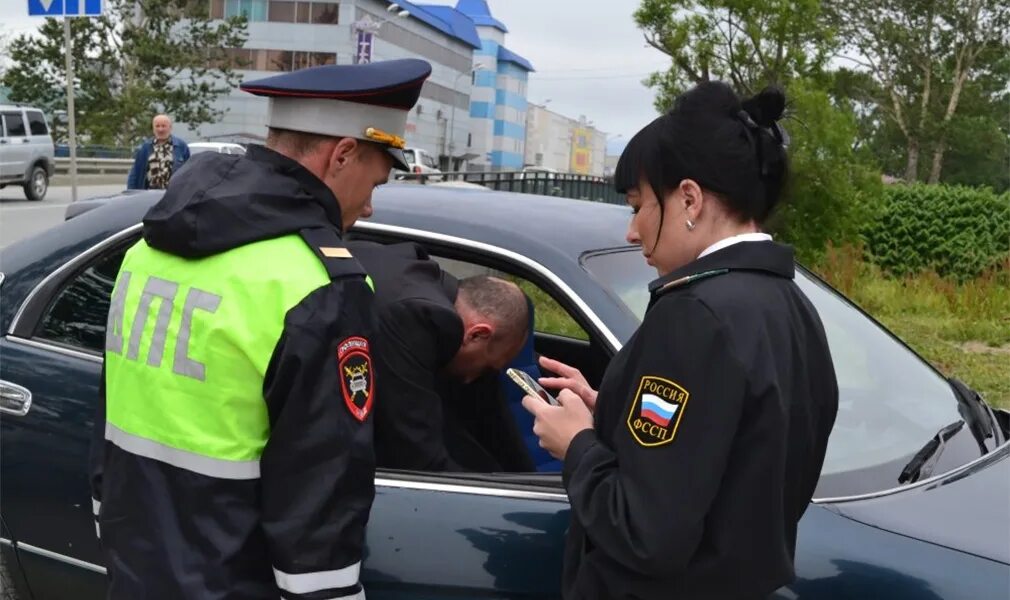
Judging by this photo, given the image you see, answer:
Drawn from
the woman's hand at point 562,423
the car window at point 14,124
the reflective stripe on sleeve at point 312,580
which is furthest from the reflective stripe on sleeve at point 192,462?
the car window at point 14,124

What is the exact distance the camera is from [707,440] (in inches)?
60.9

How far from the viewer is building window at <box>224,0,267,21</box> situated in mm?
66188

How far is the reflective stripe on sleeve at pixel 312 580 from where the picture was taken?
67.6 inches

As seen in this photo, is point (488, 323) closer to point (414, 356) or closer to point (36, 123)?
point (414, 356)

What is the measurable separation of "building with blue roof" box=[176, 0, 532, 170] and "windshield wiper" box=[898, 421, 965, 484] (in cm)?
3511

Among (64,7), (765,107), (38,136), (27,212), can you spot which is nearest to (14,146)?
(38,136)

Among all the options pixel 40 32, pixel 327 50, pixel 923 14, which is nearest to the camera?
pixel 923 14

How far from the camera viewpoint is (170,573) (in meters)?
1.81

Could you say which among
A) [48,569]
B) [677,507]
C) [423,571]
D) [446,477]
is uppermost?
[677,507]

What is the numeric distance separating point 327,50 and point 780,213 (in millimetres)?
66248

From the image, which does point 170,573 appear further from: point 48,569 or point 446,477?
point 48,569

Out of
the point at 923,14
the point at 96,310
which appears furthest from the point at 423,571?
the point at 923,14

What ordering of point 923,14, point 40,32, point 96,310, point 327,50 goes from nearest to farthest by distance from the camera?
point 96,310
point 923,14
point 40,32
point 327,50

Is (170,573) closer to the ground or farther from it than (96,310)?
closer to the ground
